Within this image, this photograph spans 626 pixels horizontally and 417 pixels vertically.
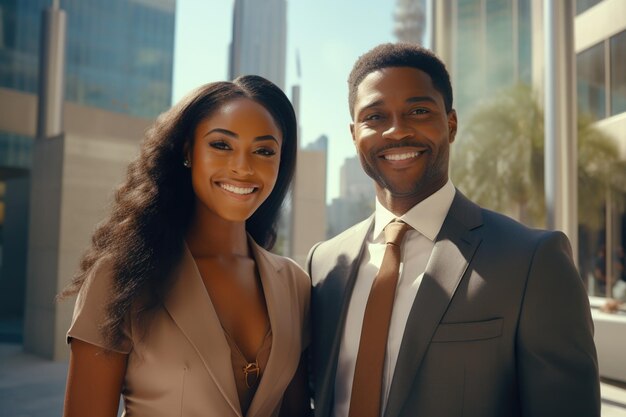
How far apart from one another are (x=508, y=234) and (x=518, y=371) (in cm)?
45

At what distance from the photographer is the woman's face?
72.9 inches

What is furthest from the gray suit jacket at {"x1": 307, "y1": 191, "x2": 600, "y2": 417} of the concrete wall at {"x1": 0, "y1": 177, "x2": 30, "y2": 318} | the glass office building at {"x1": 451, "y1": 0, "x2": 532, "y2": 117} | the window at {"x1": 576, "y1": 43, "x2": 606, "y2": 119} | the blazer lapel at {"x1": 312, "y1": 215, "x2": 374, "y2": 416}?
the concrete wall at {"x1": 0, "y1": 177, "x2": 30, "y2": 318}

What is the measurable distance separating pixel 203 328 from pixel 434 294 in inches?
30.5

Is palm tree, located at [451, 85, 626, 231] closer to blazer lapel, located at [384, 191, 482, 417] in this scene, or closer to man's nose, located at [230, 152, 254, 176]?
blazer lapel, located at [384, 191, 482, 417]

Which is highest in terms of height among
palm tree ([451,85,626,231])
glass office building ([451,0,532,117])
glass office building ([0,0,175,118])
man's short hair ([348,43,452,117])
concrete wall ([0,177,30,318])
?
glass office building ([0,0,175,118])

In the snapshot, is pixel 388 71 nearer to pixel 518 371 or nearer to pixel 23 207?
pixel 518 371

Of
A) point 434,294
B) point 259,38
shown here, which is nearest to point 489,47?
point 259,38

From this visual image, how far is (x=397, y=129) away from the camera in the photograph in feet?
6.22

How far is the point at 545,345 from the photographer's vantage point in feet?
5.09

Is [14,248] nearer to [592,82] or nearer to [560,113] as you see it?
[560,113]

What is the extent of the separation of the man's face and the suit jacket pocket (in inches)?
21.3

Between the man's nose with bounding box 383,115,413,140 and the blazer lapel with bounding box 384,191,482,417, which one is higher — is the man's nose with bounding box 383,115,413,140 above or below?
→ above

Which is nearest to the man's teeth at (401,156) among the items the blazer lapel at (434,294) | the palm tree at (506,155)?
the blazer lapel at (434,294)

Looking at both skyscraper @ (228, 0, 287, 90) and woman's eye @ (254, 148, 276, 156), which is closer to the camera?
woman's eye @ (254, 148, 276, 156)
